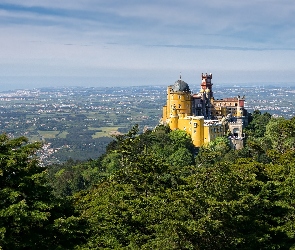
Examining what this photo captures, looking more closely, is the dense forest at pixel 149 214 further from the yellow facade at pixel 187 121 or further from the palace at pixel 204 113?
the palace at pixel 204 113

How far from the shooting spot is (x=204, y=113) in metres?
56.7

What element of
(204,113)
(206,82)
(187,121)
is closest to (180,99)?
(187,121)

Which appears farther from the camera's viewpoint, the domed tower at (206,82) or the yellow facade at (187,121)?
the domed tower at (206,82)

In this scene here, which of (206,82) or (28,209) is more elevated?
(206,82)

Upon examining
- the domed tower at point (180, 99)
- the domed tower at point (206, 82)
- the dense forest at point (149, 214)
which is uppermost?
the domed tower at point (206, 82)

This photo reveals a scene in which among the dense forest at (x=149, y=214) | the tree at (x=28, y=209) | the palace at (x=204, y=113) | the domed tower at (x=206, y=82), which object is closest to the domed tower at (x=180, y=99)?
the palace at (x=204, y=113)

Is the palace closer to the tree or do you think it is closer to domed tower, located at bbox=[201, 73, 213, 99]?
domed tower, located at bbox=[201, 73, 213, 99]

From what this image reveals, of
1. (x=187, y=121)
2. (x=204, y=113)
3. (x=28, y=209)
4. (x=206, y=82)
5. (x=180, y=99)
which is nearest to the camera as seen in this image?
(x=28, y=209)

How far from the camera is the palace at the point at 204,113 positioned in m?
50.2

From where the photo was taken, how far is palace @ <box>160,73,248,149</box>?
50.2m

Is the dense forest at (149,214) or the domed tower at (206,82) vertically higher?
the domed tower at (206,82)

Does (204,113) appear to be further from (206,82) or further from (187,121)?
(187,121)

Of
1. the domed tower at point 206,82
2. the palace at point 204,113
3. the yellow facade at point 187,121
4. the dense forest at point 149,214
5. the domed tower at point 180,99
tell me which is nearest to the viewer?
the dense forest at point 149,214

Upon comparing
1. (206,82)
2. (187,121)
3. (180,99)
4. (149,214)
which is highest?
(206,82)
